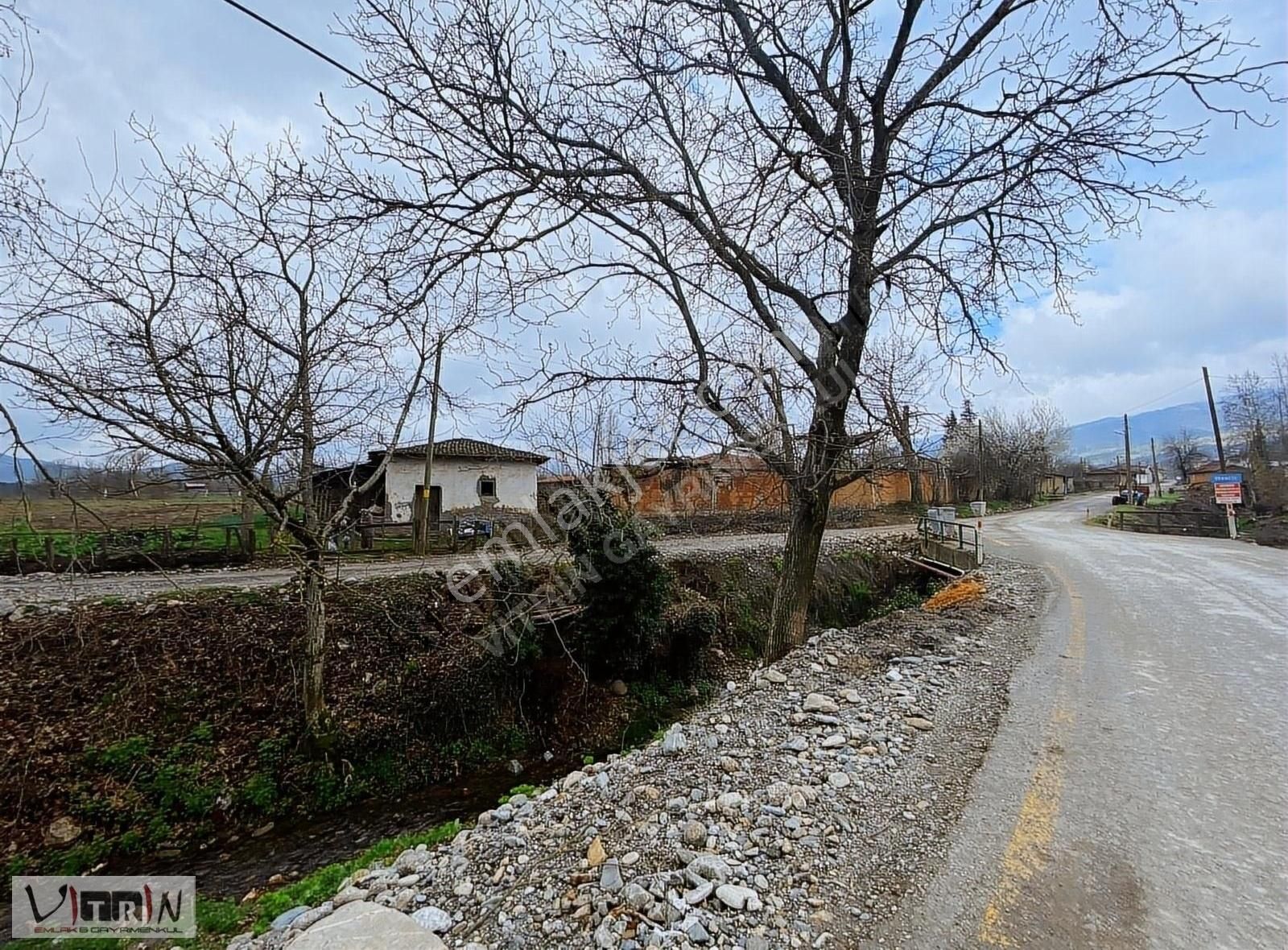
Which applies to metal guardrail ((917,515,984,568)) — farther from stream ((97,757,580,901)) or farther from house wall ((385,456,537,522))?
house wall ((385,456,537,522))

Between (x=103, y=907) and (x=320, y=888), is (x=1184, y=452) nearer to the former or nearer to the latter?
(x=320, y=888)

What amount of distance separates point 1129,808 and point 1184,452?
70.2 metres

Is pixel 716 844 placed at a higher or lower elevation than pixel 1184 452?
lower

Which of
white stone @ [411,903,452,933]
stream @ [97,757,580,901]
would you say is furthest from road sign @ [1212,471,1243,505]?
white stone @ [411,903,452,933]

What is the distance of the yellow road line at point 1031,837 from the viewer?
6.29 feet

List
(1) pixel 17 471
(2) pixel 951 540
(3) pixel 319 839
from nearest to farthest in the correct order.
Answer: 1. (1) pixel 17 471
2. (3) pixel 319 839
3. (2) pixel 951 540

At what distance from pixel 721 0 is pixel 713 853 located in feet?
→ 20.7

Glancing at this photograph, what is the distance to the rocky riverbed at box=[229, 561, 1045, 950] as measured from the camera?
201 cm

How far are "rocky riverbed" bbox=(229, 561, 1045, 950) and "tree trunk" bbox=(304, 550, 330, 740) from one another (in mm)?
4277

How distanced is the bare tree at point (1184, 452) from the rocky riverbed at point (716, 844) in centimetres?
6620

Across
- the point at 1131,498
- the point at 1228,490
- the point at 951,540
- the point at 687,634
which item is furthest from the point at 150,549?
the point at 1131,498

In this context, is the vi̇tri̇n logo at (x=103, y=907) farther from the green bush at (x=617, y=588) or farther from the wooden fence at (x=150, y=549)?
the wooden fence at (x=150, y=549)

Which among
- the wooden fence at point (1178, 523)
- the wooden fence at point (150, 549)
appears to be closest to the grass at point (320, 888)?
the wooden fence at point (150, 549)

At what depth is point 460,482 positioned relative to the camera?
68.6 ft
